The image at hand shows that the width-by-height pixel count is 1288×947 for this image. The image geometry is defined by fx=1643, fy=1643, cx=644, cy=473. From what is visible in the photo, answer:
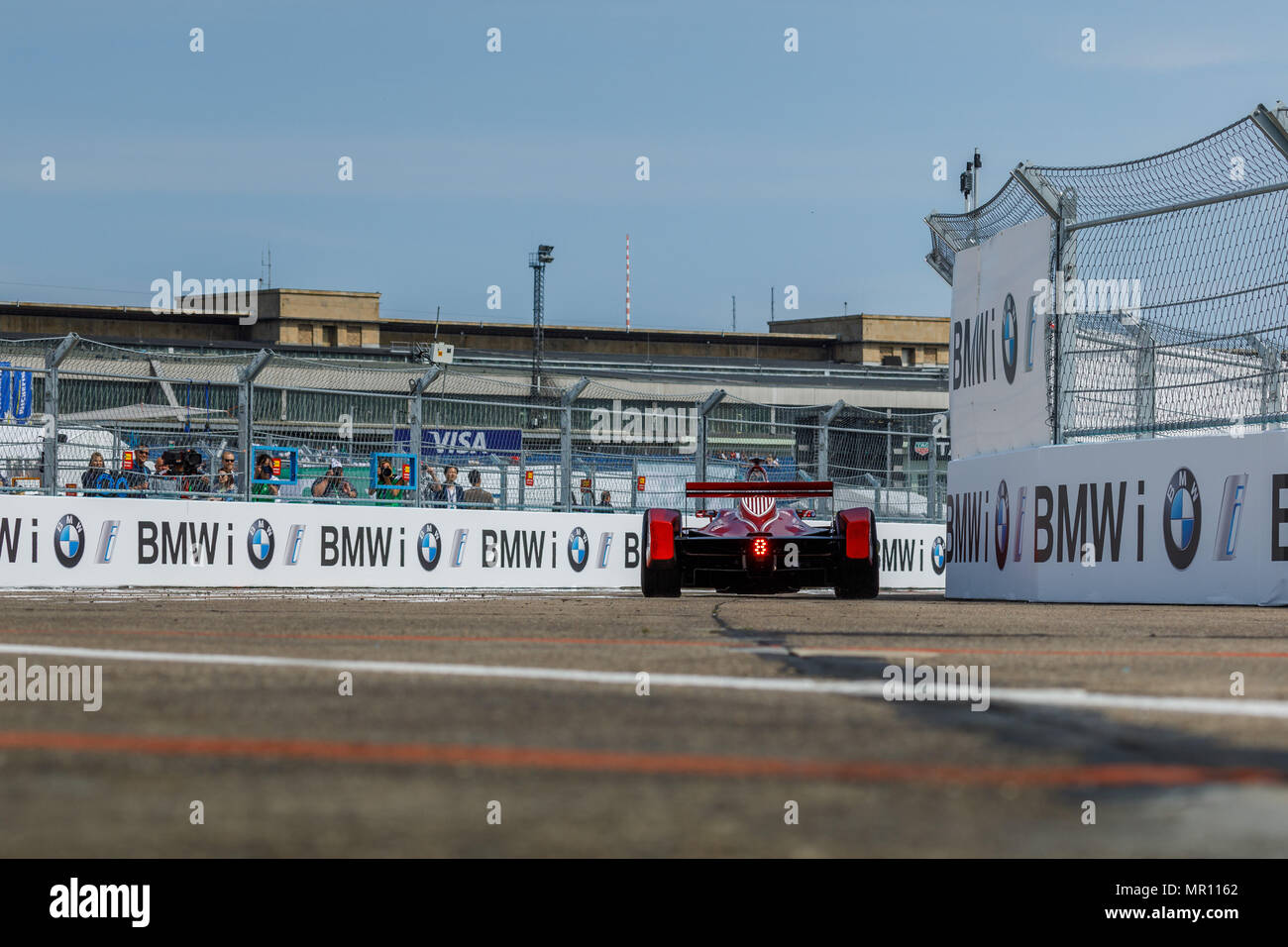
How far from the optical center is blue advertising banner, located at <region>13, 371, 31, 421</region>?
14.5m

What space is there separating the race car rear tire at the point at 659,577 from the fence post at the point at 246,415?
4.82 metres

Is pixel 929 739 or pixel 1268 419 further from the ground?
pixel 1268 419

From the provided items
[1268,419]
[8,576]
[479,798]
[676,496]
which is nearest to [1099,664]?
[479,798]

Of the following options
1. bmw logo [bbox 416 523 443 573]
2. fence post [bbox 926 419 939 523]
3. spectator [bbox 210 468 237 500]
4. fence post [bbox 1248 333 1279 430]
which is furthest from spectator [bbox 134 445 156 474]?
fence post [bbox 926 419 939 523]

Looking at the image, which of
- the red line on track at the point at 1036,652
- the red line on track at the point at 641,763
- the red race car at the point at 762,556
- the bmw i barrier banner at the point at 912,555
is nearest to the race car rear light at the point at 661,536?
the red race car at the point at 762,556

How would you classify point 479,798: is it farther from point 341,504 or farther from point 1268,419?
point 341,504

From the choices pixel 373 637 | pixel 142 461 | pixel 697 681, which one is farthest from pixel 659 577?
pixel 697 681

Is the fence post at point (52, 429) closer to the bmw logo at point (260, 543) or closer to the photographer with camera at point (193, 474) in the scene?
the photographer with camera at point (193, 474)

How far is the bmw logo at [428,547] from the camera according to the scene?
17.7m

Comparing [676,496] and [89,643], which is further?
[676,496]

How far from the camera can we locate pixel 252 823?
248 centimetres

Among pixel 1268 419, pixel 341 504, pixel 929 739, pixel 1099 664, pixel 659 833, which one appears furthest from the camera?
pixel 341 504

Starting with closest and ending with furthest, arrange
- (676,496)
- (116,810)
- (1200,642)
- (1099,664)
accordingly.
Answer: (116,810) → (1099,664) → (1200,642) → (676,496)
